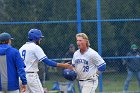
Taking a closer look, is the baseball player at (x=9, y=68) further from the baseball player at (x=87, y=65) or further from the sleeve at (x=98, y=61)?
the sleeve at (x=98, y=61)

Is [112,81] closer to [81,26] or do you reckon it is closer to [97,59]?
[81,26]

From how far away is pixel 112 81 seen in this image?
1894 cm

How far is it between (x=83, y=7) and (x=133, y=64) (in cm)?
264

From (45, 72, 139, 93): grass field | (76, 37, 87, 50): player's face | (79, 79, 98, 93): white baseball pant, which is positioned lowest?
(45, 72, 139, 93): grass field

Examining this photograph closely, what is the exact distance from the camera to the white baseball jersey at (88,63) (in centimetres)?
1236

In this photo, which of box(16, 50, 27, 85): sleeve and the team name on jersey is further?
the team name on jersey

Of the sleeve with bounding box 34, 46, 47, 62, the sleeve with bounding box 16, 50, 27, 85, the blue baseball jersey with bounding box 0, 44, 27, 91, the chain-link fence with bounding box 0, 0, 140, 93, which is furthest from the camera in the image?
the chain-link fence with bounding box 0, 0, 140, 93

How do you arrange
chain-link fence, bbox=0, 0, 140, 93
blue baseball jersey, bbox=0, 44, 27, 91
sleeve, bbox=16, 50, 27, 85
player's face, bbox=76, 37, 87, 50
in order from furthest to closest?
chain-link fence, bbox=0, 0, 140, 93
player's face, bbox=76, 37, 87, 50
blue baseball jersey, bbox=0, 44, 27, 91
sleeve, bbox=16, 50, 27, 85

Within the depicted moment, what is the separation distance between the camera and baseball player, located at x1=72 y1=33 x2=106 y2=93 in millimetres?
12336

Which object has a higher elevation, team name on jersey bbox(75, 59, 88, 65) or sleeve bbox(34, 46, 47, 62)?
sleeve bbox(34, 46, 47, 62)

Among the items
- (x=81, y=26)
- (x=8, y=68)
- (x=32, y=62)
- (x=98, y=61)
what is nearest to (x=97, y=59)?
(x=98, y=61)

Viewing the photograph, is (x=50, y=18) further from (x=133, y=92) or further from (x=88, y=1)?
(x=133, y=92)

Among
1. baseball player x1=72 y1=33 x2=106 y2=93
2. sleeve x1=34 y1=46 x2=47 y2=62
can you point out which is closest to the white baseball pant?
baseball player x1=72 y1=33 x2=106 y2=93

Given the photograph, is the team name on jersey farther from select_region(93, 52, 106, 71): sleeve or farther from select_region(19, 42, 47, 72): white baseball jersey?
select_region(19, 42, 47, 72): white baseball jersey
